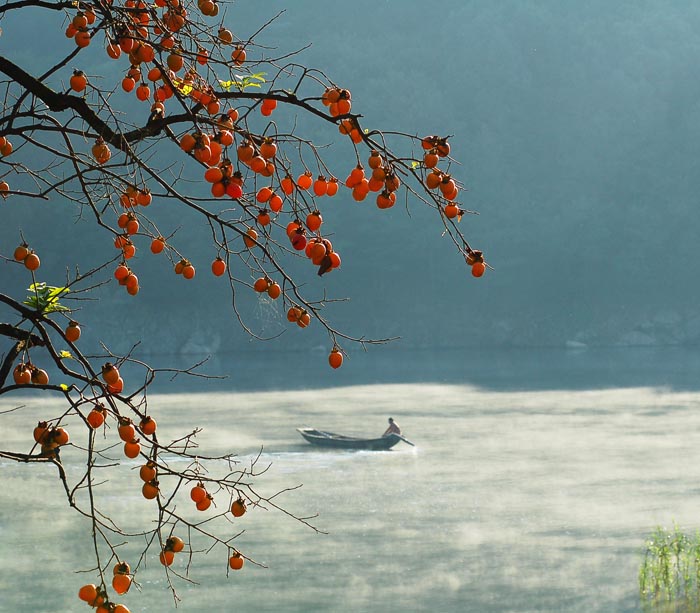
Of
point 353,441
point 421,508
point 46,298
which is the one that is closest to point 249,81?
point 46,298

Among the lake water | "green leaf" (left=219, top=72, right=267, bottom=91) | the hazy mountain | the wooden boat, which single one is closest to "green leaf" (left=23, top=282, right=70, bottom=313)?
"green leaf" (left=219, top=72, right=267, bottom=91)

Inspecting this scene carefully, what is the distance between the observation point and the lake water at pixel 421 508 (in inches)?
427

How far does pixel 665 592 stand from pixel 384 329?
45.8m

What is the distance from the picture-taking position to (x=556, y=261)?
59.1 m

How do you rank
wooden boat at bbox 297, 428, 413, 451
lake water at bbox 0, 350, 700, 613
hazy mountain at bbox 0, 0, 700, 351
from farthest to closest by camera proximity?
hazy mountain at bbox 0, 0, 700, 351 → wooden boat at bbox 297, 428, 413, 451 → lake water at bbox 0, 350, 700, 613

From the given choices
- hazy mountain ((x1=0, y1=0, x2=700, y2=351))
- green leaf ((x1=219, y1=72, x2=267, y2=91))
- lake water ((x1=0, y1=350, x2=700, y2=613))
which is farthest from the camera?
hazy mountain ((x1=0, y1=0, x2=700, y2=351))

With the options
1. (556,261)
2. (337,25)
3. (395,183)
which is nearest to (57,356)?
(395,183)

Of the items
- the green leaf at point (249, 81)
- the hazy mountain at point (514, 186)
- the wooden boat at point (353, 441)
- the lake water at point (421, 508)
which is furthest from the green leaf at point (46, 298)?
the hazy mountain at point (514, 186)

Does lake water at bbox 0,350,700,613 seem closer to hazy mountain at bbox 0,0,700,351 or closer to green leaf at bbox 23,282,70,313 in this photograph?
green leaf at bbox 23,282,70,313

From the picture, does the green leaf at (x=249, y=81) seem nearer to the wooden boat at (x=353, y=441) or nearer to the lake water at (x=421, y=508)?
the lake water at (x=421, y=508)

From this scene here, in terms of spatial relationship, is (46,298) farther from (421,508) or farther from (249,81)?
(421,508)

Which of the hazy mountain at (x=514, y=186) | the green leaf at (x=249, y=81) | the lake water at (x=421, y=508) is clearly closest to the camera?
the green leaf at (x=249, y=81)

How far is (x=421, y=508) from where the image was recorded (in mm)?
14828

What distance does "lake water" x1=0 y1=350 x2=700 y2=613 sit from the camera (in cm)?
1085
